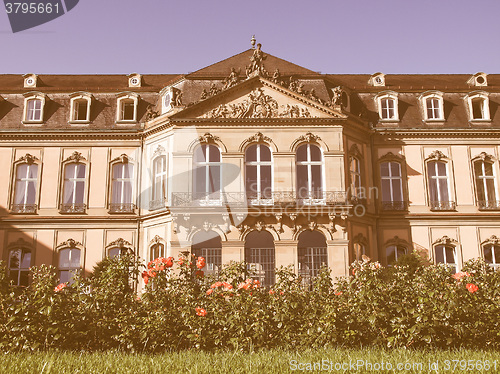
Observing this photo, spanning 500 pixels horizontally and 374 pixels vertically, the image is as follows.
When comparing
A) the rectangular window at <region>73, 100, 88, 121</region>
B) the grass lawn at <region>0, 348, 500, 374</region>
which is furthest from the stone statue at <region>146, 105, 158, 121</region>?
the grass lawn at <region>0, 348, 500, 374</region>

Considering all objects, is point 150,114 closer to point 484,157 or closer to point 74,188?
point 74,188

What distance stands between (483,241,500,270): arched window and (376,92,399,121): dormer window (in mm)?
8279

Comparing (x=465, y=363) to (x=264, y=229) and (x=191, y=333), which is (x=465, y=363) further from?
(x=264, y=229)

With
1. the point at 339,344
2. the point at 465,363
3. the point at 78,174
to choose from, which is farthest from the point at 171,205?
the point at 465,363

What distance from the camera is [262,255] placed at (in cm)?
2389

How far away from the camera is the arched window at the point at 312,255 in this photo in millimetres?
23688

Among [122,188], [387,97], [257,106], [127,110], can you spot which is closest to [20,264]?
[122,188]

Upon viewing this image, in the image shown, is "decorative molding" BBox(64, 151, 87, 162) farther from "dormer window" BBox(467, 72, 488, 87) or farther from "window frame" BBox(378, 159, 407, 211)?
"dormer window" BBox(467, 72, 488, 87)

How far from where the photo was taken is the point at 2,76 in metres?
34.2

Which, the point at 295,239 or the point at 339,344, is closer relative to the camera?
the point at 339,344

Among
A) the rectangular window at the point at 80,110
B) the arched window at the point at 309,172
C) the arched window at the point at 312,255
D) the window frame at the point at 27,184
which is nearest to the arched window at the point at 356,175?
the arched window at the point at 309,172

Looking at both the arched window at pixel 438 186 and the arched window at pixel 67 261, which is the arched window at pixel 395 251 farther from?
the arched window at pixel 67 261

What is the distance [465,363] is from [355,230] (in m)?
17.2

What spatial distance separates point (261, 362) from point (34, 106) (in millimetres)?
24939
